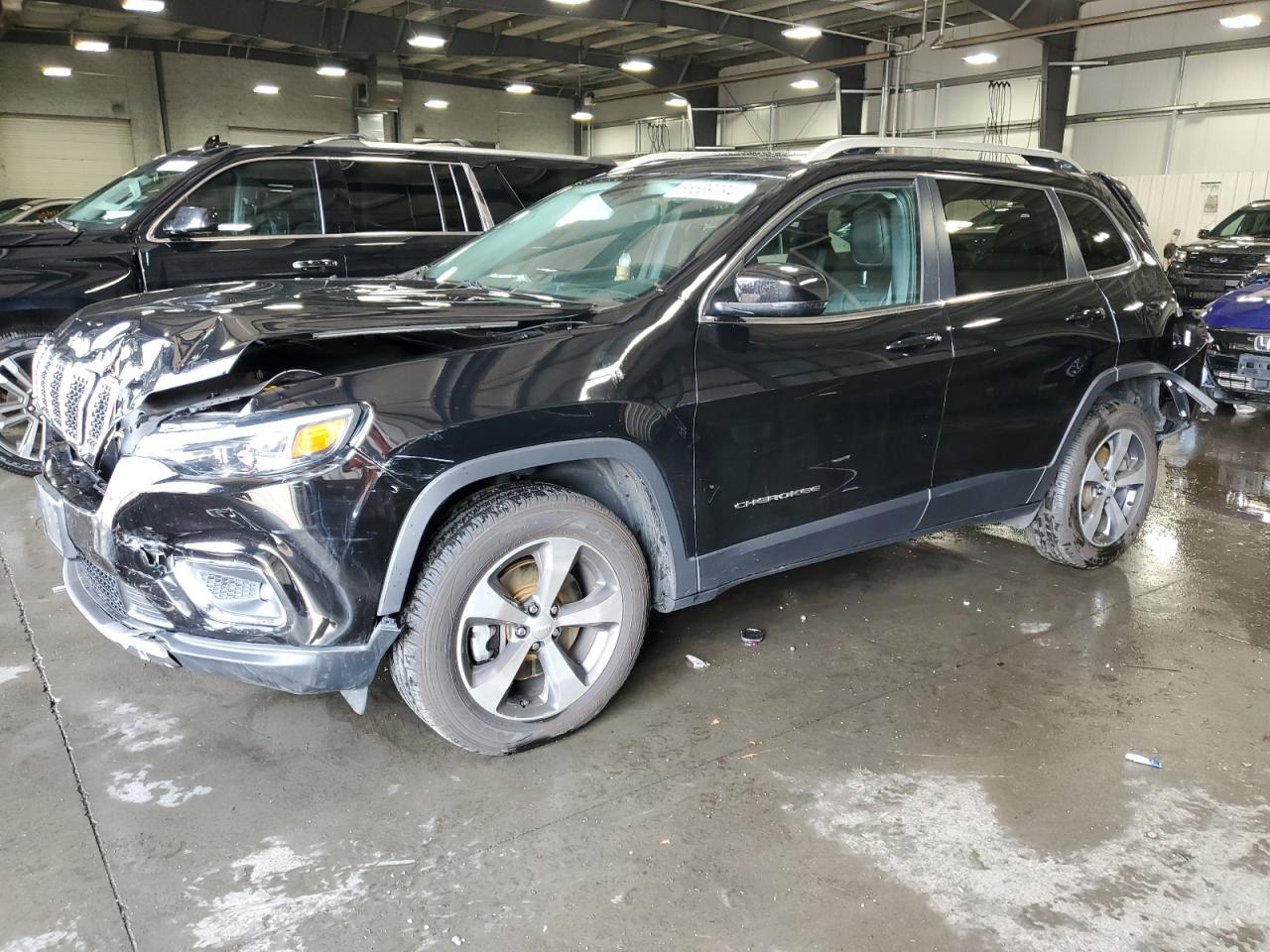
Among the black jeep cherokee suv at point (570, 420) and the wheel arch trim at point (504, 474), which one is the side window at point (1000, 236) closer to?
the black jeep cherokee suv at point (570, 420)

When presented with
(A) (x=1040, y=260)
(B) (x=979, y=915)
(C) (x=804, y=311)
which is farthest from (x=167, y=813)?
(A) (x=1040, y=260)

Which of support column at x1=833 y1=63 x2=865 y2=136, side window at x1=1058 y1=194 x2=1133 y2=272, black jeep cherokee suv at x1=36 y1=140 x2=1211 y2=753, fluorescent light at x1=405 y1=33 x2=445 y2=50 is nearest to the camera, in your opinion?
black jeep cherokee suv at x1=36 y1=140 x2=1211 y2=753

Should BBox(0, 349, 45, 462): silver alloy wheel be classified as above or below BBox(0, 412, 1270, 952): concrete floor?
above

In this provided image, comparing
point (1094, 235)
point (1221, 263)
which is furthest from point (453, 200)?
point (1221, 263)

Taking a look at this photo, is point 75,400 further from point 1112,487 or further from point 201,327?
point 1112,487

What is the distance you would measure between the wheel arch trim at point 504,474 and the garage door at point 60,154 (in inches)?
826

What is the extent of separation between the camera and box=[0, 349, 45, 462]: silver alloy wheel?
5238 millimetres

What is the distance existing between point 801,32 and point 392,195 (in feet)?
41.7

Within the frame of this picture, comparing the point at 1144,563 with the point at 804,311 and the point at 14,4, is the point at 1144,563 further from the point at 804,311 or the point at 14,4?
the point at 14,4

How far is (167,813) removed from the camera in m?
2.53

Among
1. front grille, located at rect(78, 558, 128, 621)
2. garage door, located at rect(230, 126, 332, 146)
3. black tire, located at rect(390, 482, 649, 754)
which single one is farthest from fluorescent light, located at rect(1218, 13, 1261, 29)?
garage door, located at rect(230, 126, 332, 146)

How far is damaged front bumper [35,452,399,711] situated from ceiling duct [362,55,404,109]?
19.4 m

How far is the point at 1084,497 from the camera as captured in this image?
4.14 m

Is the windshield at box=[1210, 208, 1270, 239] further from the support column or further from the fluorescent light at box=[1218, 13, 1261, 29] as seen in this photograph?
the support column
